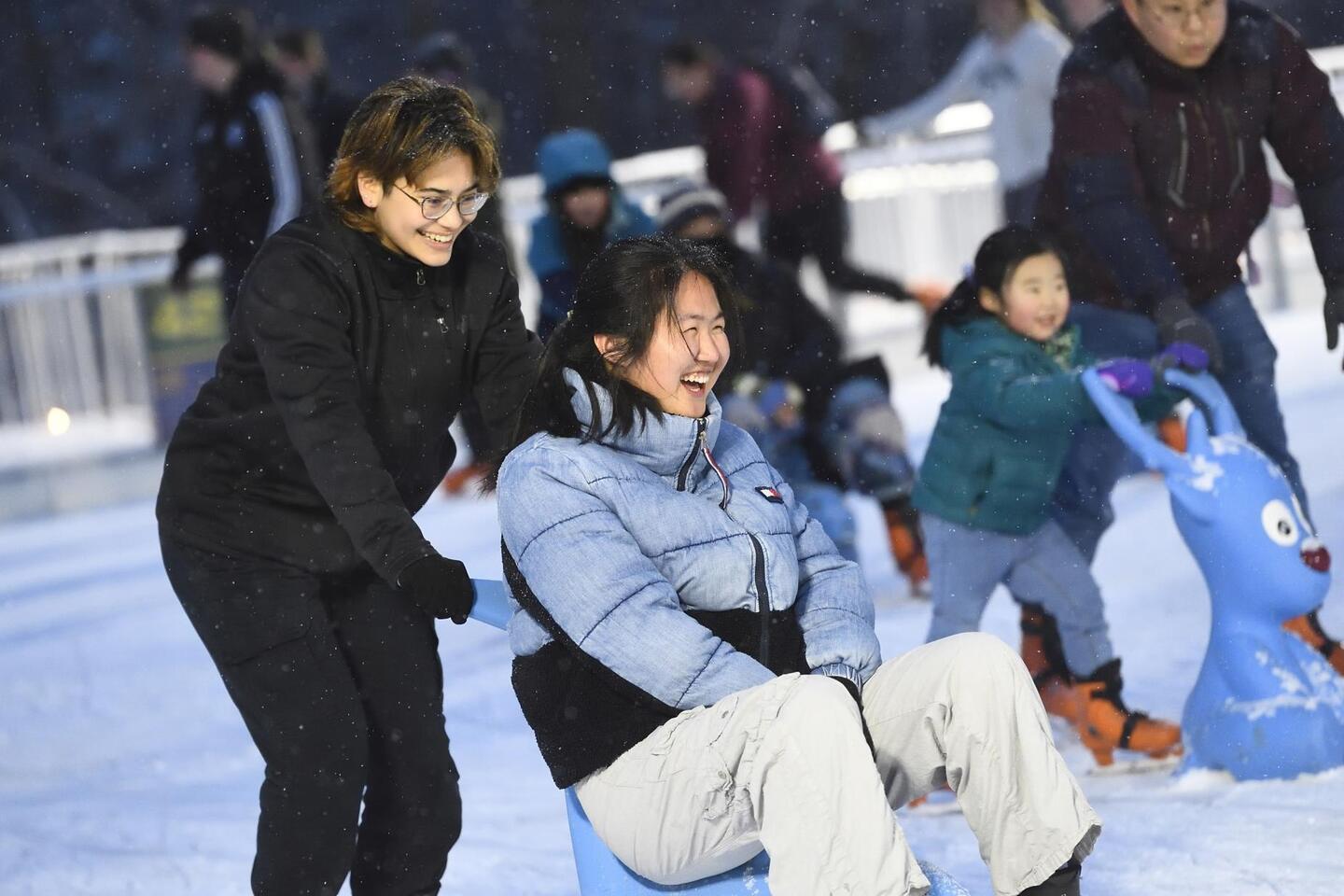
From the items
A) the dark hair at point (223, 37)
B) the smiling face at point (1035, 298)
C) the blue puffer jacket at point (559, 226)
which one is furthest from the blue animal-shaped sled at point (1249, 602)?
the dark hair at point (223, 37)

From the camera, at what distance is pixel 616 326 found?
8.77 ft

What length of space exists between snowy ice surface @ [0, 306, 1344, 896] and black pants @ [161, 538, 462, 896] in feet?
1.76

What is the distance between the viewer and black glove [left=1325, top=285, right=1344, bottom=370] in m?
4.04

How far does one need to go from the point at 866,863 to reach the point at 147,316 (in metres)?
9.30

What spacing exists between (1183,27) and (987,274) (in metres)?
0.68

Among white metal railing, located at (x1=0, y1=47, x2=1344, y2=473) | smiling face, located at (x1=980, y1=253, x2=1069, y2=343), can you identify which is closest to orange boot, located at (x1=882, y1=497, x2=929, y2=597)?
smiling face, located at (x1=980, y1=253, x2=1069, y2=343)

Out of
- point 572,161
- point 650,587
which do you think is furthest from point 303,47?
point 650,587

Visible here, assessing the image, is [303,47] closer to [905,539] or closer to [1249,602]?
[905,539]

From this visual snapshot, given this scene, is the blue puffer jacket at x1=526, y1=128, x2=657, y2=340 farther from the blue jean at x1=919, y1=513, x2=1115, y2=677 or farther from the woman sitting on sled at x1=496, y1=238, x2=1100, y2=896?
the woman sitting on sled at x1=496, y1=238, x2=1100, y2=896

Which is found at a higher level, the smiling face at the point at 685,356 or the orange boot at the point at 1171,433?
the smiling face at the point at 685,356

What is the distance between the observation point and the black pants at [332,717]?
112 inches

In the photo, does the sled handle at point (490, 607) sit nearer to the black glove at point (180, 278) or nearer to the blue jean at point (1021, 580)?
the blue jean at point (1021, 580)

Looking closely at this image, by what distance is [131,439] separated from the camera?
10688 millimetres

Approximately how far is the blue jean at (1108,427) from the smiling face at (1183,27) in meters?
0.58
